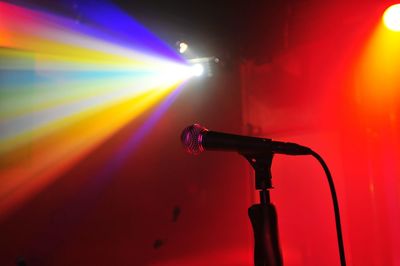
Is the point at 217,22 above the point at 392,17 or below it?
above

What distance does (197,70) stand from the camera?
1614 mm

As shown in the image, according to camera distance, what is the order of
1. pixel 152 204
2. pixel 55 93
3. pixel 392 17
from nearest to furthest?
pixel 392 17 < pixel 55 93 < pixel 152 204

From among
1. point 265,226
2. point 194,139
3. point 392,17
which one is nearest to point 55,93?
point 194,139

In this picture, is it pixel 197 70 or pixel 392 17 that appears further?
pixel 197 70

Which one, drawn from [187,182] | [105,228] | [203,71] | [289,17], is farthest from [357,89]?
[105,228]

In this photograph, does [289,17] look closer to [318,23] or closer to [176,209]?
[318,23]

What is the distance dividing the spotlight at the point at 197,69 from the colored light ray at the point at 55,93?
0.16 metres

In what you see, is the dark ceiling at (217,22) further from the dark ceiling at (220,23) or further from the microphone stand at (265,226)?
the microphone stand at (265,226)

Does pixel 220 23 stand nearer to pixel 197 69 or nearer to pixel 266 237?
pixel 197 69

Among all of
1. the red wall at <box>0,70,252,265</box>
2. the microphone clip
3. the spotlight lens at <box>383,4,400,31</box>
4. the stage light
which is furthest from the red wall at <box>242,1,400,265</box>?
the microphone clip

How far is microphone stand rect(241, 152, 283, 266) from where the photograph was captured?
702mm

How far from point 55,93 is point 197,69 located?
62cm

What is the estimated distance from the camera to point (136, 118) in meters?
1.52

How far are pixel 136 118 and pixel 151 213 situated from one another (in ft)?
1.37
